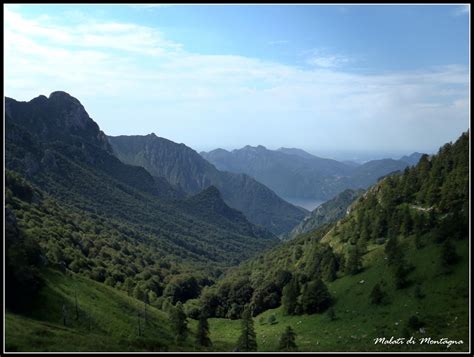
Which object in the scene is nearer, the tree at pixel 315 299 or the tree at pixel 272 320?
the tree at pixel 315 299

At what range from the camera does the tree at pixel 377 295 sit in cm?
8175

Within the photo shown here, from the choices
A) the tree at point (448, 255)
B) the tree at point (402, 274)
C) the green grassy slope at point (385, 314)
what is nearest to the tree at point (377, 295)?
the green grassy slope at point (385, 314)

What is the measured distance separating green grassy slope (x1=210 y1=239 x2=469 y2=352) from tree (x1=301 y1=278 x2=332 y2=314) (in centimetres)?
212

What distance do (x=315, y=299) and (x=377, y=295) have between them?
16.0 metres

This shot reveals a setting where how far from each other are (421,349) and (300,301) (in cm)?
4814

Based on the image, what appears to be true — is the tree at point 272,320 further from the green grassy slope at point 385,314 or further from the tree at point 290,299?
the tree at point 290,299

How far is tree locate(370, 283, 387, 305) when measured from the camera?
81.8m

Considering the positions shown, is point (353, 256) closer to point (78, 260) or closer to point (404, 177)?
point (404, 177)

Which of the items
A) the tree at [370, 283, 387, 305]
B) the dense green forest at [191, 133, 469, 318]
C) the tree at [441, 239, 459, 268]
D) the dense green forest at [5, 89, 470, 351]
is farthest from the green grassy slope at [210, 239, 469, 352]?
the dense green forest at [191, 133, 469, 318]

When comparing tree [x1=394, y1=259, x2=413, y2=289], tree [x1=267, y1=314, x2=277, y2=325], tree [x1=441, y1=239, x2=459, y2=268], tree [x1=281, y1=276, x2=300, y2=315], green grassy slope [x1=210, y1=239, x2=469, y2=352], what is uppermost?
tree [x1=441, y1=239, x2=459, y2=268]

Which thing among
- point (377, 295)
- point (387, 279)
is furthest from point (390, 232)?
point (377, 295)

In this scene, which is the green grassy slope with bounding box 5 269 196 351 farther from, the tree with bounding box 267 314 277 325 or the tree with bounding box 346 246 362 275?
the tree with bounding box 346 246 362 275

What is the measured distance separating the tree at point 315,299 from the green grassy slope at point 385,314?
212cm

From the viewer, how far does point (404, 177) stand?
448 feet
